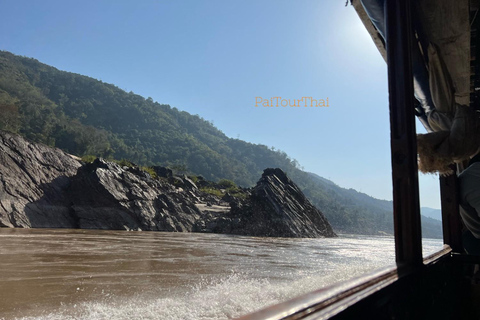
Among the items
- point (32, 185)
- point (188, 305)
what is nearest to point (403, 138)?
point (188, 305)

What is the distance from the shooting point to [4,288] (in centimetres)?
326

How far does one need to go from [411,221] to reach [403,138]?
1.35ft

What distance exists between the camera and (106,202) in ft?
66.3

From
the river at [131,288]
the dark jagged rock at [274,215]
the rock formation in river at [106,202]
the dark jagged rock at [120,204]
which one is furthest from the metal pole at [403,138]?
the dark jagged rock at [274,215]

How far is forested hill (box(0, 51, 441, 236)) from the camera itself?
2253 inches

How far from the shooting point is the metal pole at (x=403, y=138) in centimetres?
157

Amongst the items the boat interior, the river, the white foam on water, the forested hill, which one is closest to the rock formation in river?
the river

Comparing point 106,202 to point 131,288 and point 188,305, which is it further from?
point 188,305

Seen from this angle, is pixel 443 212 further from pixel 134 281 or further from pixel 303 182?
pixel 303 182

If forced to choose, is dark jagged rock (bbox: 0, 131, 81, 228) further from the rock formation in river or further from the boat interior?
the boat interior

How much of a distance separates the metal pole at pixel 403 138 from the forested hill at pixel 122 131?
49514mm

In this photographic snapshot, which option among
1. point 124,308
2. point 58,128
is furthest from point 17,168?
point 58,128

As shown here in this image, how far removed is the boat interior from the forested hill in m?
49.3

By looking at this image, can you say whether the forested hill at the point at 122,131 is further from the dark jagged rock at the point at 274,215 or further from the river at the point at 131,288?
the river at the point at 131,288
